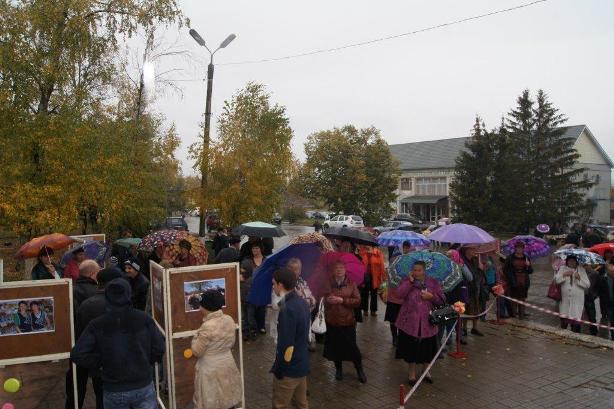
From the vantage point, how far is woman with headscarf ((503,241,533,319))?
10.1m

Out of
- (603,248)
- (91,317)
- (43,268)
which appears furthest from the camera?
(603,248)

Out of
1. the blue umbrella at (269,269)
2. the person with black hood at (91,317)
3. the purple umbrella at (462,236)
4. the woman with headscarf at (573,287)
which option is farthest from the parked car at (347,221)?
the person with black hood at (91,317)

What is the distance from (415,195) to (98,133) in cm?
4977

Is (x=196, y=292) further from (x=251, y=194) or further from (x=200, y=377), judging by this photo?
(x=251, y=194)

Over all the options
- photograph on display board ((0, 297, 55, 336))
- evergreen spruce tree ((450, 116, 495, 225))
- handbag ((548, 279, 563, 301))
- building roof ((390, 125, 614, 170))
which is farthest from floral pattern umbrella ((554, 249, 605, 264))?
building roof ((390, 125, 614, 170))

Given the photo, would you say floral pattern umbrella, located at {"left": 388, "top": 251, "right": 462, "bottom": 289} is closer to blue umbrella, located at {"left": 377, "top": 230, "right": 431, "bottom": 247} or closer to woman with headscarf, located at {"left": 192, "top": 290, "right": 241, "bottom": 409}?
woman with headscarf, located at {"left": 192, "top": 290, "right": 241, "bottom": 409}

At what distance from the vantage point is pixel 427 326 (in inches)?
257

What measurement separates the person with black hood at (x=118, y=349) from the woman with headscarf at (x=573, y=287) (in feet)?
26.8

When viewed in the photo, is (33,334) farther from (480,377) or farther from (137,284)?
(480,377)

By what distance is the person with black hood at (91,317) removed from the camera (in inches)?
189

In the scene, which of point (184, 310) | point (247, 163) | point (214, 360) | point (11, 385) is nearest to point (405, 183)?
point (247, 163)

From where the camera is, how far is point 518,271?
1014 centimetres

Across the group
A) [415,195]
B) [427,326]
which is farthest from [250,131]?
[415,195]

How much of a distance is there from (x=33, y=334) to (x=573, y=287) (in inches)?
354
